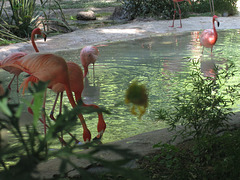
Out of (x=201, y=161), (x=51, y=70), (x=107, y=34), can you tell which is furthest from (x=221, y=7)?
(x=201, y=161)

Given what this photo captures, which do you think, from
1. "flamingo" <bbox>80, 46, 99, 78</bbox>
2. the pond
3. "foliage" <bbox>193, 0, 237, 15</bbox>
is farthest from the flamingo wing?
"foliage" <bbox>193, 0, 237, 15</bbox>

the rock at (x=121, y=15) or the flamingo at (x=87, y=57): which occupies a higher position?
the rock at (x=121, y=15)

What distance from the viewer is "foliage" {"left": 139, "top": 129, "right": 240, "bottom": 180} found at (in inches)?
69.7

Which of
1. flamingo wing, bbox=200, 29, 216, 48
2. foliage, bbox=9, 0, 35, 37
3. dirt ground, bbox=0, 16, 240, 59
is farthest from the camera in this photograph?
foliage, bbox=9, 0, 35, 37

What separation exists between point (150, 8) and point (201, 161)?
11518 millimetres

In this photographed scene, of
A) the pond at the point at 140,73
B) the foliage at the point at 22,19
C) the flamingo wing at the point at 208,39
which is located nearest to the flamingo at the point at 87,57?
the pond at the point at 140,73

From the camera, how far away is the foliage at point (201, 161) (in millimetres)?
1771

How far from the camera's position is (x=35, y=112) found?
3.06 feet

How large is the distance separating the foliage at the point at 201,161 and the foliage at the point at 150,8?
11.3 m

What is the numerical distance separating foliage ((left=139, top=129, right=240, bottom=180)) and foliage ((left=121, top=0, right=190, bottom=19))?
11.3 meters

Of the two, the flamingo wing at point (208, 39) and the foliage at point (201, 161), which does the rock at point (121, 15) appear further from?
the foliage at point (201, 161)

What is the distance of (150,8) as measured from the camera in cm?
1292

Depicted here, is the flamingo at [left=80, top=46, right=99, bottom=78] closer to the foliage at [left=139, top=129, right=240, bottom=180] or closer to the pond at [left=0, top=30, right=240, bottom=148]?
the pond at [left=0, top=30, right=240, bottom=148]

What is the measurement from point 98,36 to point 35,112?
7.92 m
